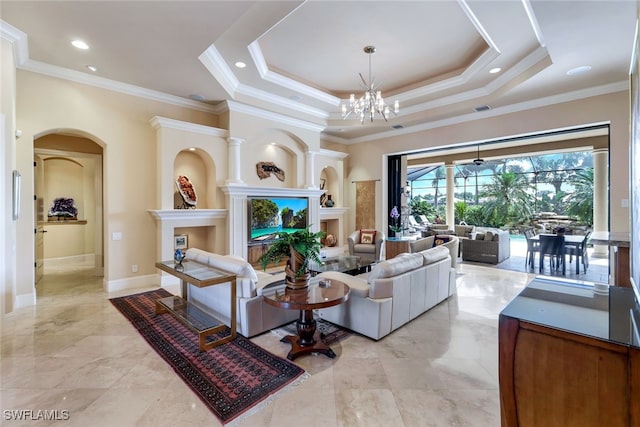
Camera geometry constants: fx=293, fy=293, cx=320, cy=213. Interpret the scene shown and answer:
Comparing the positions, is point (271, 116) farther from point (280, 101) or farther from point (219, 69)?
point (219, 69)

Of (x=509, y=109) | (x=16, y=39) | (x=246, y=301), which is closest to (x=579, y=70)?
(x=509, y=109)

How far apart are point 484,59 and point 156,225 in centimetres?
622

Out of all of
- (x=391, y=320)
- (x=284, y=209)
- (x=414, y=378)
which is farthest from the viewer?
(x=284, y=209)

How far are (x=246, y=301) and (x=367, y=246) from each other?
14.0 feet

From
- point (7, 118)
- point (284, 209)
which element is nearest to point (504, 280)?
point (284, 209)

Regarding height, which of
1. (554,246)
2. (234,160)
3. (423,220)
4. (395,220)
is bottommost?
(554,246)

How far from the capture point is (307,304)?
2.60 metres

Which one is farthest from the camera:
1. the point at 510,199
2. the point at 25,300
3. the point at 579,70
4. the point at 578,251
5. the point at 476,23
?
the point at 510,199

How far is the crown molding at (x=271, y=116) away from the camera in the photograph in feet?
18.9

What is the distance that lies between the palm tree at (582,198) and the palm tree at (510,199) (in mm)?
1297

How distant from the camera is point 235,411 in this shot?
6.72ft

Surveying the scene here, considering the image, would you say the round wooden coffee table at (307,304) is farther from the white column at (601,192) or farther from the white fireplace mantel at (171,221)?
the white column at (601,192)

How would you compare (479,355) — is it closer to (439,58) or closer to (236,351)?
(236,351)

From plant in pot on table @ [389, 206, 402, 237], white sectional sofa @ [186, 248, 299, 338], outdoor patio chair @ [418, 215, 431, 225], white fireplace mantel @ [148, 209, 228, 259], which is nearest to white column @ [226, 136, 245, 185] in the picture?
white fireplace mantel @ [148, 209, 228, 259]
